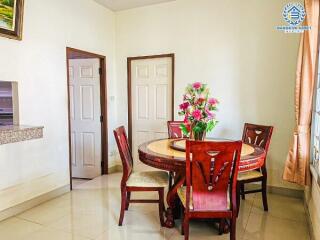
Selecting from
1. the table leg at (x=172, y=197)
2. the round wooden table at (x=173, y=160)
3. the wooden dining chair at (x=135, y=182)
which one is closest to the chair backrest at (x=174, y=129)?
the round wooden table at (x=173, y=160)

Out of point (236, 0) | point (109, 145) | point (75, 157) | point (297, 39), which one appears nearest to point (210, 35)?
point (236, 0)

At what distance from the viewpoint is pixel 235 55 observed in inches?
143

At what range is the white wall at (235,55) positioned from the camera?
3.41 metres

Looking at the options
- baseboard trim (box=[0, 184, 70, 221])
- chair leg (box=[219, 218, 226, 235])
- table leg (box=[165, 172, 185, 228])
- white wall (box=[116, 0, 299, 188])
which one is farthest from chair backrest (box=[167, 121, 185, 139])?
baseboard trim (box=[0, 184, 70, 221])

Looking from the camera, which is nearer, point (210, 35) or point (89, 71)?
point (210, 35)

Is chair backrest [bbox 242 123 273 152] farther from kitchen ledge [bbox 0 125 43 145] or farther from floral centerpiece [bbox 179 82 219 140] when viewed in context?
kitchen ledge [bbox 0 125 43 145]

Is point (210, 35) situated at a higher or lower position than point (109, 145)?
higher

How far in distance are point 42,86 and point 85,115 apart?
1.26m

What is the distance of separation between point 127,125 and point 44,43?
6.41 feet

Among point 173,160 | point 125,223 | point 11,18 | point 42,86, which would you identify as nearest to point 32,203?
point 125,223

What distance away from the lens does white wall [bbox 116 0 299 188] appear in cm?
341

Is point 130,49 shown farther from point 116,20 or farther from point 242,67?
point 242,67

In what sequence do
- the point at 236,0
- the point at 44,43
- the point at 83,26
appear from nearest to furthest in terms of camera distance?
the point at 44,43, the point at 236,0, the point at 83,26

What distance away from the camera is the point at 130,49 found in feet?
14.5
